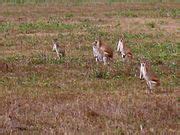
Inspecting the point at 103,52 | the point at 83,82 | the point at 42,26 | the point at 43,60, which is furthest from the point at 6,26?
the point at 83,82

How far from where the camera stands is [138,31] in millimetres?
30469

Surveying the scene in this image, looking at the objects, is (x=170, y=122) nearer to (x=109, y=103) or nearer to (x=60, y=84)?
(x=109, y=103)

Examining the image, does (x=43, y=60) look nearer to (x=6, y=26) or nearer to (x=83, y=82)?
(x=83, y=82)

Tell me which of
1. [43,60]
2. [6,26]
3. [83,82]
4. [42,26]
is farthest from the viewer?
[42,26]

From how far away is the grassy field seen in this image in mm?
11414

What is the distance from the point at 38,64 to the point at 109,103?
6.77 metres

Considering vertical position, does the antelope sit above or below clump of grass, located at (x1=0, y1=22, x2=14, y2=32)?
above

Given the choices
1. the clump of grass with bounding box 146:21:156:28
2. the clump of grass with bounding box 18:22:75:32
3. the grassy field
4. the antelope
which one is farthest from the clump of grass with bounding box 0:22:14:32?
the antelope

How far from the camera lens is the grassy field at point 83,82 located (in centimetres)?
1141

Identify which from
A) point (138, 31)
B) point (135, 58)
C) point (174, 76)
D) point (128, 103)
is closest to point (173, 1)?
point (138, 31)

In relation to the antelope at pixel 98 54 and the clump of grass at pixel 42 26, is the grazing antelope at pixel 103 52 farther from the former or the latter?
the clump of grass at pixel 42 26

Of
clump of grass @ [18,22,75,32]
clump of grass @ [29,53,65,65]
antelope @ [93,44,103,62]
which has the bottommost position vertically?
clump of grass @ [18,22,75,32]

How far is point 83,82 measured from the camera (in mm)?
16156

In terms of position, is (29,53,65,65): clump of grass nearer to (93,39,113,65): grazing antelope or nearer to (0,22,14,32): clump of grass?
(93,39,113,65): grazing antelope
